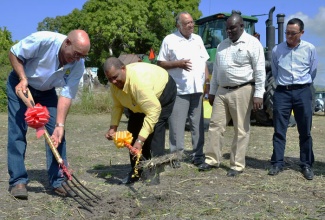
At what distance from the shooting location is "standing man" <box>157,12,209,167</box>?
6.41 metres

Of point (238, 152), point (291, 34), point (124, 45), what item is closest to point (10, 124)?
point (238, 152)

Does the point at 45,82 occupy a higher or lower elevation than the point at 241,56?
lower

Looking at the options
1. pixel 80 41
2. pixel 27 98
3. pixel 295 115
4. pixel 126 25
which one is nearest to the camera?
pixel 80 41

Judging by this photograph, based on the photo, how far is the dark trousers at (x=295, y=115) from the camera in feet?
19.7

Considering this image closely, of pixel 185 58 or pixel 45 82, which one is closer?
pixel 45 82

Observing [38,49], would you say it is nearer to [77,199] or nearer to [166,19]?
[77,199]

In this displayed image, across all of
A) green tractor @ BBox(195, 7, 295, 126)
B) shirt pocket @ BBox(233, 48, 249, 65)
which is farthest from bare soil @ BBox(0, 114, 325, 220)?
green tractor @ BBox(195, 7, 295, 126)

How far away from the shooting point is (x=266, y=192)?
516 centimetres

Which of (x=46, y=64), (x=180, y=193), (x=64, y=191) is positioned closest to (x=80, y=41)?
(x=46, y=64)

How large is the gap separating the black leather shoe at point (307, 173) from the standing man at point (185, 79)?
130 cm

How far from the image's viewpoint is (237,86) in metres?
5.97

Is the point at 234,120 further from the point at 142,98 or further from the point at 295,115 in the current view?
the point at 142,98

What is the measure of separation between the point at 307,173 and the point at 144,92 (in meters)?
2.41

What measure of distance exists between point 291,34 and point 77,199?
3.16 m
